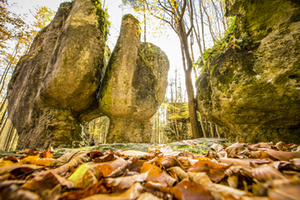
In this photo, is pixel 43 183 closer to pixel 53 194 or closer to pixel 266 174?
pixel 53 194

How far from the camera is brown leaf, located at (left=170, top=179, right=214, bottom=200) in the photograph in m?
0.54

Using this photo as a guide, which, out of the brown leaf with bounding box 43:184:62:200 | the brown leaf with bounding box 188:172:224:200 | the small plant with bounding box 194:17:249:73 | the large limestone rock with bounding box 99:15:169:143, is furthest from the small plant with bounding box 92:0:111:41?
the brown leaf with bounding box 188:172:224:200

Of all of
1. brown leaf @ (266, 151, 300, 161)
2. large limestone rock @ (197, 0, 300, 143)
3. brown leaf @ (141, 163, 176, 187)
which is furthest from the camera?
large limestone rock @ (197, 0, 300, 143)

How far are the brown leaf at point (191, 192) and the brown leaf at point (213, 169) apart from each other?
19 cm

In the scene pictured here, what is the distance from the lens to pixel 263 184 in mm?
542

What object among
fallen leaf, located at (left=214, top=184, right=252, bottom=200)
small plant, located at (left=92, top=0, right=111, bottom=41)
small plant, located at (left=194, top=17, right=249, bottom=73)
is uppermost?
small plant, located at (left=92, top=0, right=111, bottom=41)

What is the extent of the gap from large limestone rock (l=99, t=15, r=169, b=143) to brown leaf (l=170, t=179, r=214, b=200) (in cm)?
401

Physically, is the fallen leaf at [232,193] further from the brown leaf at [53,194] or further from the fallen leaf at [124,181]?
the brown leaf at [53,194]

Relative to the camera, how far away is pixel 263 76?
2420mm

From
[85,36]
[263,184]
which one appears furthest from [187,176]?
[85,36]

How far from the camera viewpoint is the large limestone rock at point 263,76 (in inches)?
89.2

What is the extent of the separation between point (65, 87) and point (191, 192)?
4.64 m

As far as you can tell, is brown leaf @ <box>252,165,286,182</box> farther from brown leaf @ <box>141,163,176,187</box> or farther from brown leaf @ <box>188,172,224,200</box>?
brown leaf @ <box>141,163,176,187</box>

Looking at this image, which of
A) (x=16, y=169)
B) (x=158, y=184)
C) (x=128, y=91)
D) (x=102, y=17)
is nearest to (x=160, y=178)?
(x=158, y=184)
